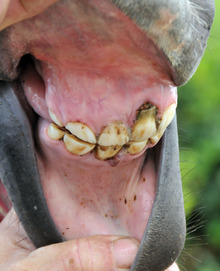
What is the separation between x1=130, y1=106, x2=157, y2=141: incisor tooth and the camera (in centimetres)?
95

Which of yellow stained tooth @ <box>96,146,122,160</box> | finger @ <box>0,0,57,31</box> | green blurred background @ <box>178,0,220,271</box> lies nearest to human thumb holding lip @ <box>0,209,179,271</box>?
yellow stained tooth @ <box>96,146,122,160</box>

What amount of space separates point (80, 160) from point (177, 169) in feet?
0.57

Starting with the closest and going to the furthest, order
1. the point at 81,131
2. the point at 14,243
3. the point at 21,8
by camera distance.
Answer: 1. the point at 21,8
2. the point at 81,131
3. the point at 14,243

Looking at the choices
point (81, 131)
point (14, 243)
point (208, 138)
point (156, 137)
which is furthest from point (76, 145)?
point (208, 138)

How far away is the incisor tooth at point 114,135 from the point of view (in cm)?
93

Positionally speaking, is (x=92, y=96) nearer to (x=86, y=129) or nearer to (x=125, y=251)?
→ (x=86, y=129)

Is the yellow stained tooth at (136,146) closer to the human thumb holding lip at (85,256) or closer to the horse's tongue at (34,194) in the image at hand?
the horse's tongue at (34,194)

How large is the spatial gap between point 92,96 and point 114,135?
0.07m

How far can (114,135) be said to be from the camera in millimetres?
928

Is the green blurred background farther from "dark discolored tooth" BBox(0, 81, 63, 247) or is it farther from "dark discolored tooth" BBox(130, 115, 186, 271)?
"dark discolored tooth" BBox(0, 81, 63, 247)

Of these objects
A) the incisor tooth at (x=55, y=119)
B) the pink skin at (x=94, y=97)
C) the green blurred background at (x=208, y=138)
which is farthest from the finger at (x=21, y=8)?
the green blurred background at (x=208, y=138)

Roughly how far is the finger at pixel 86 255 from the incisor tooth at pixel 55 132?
192 mm

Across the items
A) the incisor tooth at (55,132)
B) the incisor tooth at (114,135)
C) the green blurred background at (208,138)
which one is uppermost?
the incisor tooth at (55,132)

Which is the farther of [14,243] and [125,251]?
[14,243]
